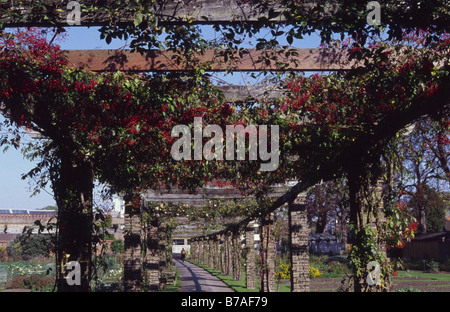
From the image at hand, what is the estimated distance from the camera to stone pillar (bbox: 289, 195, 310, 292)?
37.7 ft

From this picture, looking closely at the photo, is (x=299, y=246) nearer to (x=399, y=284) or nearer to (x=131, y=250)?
(x=131, y=250)

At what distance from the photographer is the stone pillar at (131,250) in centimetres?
1213

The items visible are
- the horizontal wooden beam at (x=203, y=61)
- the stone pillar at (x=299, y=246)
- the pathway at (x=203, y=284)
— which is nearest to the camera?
the horizontal wooden beam at (x=203, y=61)

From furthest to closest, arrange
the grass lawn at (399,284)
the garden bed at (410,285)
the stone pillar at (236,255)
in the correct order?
the stone pillar at (236,255), the grass lawn at (399,284), the garden bed at (410,285)

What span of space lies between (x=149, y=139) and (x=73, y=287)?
234 centimetres

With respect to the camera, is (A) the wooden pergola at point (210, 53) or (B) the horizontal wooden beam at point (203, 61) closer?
(A) the wooden pergola at point (210, 53)

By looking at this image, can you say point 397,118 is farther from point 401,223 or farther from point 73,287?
point 73,287

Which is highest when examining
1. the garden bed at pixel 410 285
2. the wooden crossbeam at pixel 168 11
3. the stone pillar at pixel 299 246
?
the wooden crossbeam at pixel 168 11

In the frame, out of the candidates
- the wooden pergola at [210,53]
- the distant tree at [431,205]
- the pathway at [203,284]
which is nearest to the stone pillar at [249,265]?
the pathway at [203,284]

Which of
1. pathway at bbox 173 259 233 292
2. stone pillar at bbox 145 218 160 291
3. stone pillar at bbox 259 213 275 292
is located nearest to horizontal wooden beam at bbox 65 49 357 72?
stone pillar at bbox 259 213 275 292

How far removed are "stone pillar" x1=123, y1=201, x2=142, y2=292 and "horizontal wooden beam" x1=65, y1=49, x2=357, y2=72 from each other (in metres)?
6.87

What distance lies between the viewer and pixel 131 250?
39.8ft

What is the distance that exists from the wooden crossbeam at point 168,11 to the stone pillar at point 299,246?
8.64 metres

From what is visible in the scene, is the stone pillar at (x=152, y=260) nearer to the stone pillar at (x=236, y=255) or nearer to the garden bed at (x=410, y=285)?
the stone pillar at (x=236, y=255)
